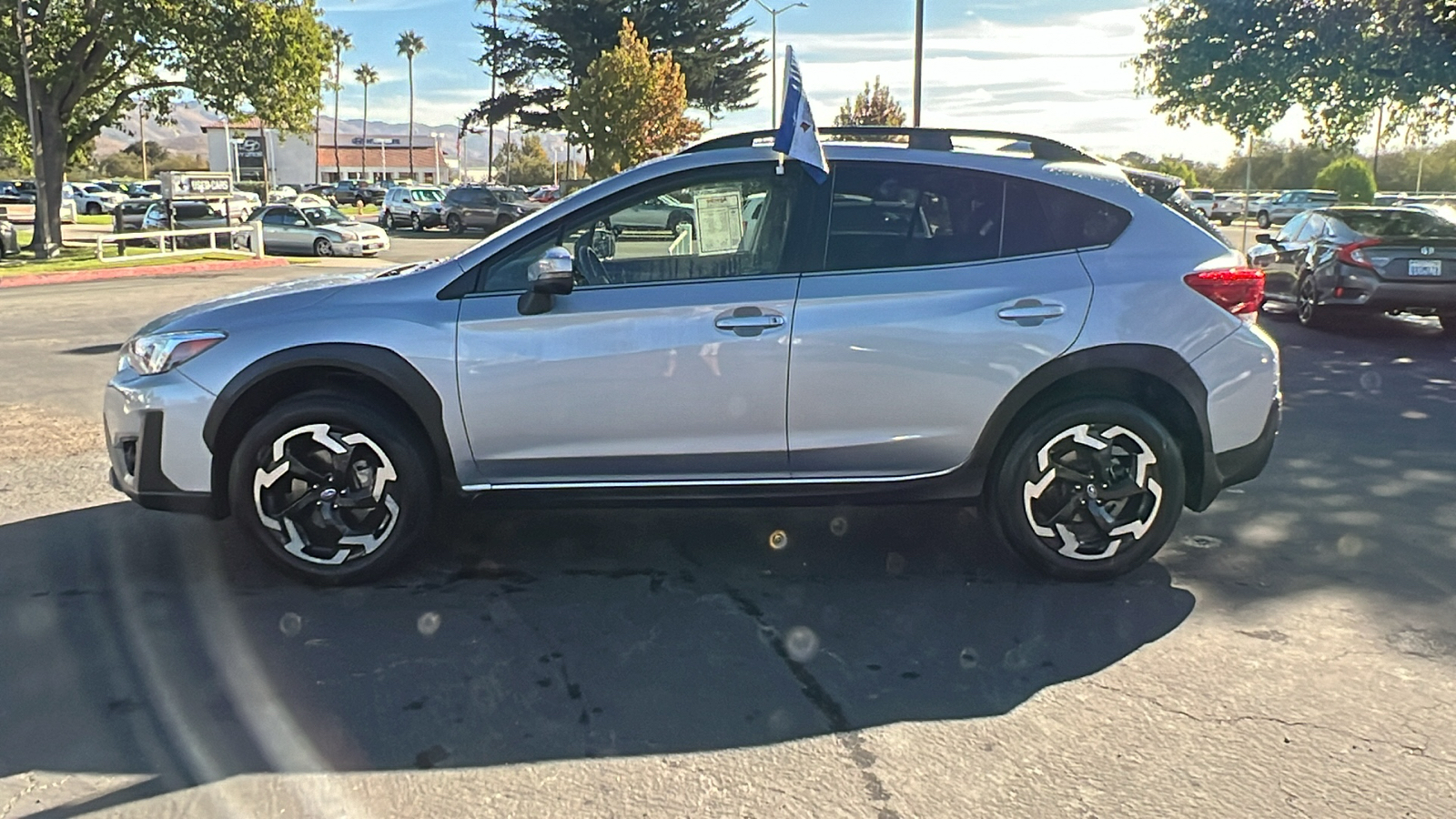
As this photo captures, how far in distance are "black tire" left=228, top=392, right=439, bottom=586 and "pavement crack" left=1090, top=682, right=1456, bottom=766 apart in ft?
8.56

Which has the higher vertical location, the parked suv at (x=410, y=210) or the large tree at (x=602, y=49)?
the large tree at (x=602, y=49)

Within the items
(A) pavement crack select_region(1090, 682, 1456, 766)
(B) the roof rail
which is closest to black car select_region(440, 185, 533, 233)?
(B) the roof rail

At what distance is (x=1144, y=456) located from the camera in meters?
4.32

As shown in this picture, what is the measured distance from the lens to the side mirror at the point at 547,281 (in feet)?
13.3

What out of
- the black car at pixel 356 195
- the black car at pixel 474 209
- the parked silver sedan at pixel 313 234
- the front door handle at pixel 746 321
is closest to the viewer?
the front door handle at pixel 746 321

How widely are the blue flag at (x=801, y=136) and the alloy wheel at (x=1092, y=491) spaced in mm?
1395

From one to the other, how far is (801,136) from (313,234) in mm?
24399

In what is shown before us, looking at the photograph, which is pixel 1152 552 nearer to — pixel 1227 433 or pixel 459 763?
pixel 1227 433

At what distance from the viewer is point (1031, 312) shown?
424cm

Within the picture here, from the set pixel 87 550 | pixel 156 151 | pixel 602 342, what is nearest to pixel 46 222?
pixel 87 550

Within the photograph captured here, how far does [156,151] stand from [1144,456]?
421ft

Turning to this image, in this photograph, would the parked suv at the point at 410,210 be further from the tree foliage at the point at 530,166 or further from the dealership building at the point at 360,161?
the tree foliage at the point at 530,166

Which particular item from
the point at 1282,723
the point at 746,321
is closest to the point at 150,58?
the point at 746,321

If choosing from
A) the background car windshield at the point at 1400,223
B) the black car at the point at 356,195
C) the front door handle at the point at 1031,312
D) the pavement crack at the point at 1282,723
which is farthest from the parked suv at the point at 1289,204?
the black car at the point at 356,195
